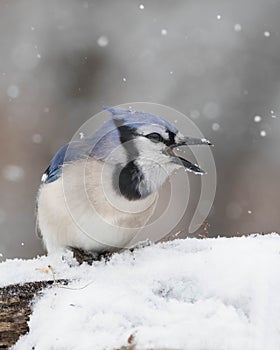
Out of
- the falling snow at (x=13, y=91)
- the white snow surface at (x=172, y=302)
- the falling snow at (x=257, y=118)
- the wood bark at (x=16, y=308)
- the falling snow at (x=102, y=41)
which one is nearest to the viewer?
the white snow surface at (x=172, y=302)

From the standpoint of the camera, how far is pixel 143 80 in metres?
5.71

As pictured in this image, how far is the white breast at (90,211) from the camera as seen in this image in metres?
2.65

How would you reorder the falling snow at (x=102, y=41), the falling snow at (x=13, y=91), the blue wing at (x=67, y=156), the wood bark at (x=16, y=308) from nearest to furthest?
the wood bark at (x=16, y=308)
the blue wing at (x=67, y=156)
the falling snow at (x=13, y=91)
the falling snow at (x=102, y=41)

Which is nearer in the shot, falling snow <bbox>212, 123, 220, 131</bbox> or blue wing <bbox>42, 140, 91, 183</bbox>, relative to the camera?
blue wing <bbox>42, 140, 91, 183</bbox>

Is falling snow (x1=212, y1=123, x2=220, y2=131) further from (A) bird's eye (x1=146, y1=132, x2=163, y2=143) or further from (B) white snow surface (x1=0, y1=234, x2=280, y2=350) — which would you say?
(B) white snow surface (x1=0, y1=234, x2=280, y2=350)

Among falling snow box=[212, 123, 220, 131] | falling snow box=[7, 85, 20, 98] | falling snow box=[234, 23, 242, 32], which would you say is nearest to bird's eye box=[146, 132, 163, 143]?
falling snow box=[212, 123, 220, 131]

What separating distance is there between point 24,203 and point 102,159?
291 centimetres

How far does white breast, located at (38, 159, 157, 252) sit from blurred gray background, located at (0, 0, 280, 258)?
98.8 inches

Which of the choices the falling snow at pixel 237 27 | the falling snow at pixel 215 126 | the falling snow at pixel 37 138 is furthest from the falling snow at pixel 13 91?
the falling snow at pixel 237 27

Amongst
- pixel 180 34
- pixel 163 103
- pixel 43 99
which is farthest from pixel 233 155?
pixel 43 99

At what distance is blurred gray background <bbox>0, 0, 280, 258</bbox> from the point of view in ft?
17.9

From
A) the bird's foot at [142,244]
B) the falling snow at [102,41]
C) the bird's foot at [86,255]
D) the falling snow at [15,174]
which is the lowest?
the falling snow at [15,174]

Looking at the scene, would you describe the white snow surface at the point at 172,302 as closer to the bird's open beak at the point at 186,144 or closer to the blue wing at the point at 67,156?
the bird's open beak at the point at 186,144

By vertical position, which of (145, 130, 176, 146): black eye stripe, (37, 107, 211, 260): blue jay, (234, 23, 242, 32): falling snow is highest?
(234, 23, 242, 32): falling snow
